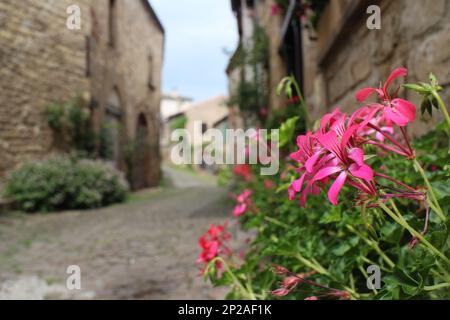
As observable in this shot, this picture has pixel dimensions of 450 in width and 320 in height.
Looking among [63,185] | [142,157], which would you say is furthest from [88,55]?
[142,157]

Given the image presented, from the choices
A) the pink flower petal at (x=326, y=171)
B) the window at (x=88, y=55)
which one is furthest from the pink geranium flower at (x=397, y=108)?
the window at (x=88, y=55)

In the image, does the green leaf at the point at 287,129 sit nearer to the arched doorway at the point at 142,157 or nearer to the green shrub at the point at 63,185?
the green shrub at the point at 63,185

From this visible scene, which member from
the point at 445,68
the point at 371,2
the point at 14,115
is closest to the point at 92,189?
the point at 14,115

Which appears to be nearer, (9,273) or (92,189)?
(9,273)

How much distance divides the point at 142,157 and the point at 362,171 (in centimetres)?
1184

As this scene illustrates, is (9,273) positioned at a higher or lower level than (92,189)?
lower

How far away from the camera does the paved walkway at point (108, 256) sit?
2.02 meters

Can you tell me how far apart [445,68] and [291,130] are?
1.90 feet

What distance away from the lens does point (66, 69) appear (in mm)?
7453

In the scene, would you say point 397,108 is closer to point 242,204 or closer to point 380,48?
point 242,204

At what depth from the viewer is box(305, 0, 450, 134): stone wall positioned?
1.31 meters

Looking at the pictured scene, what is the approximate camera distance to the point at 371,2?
1.87 m
